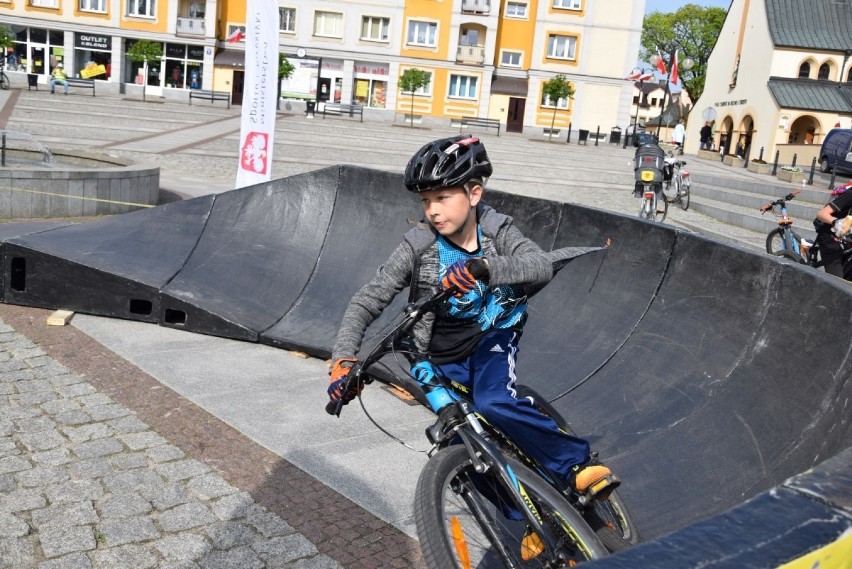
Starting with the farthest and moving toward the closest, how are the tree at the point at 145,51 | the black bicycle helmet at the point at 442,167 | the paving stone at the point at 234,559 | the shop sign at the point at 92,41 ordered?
the shop sign at the point at 92,41
the tree at the point at 145,51
the paving stone at the point at 234,559
the black bicycle helmet at the point at 442,167

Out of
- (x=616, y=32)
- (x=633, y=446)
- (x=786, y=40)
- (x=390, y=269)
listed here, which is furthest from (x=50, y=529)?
(x=616, y=32)

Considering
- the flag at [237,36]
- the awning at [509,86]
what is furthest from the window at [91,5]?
the awning at [509,86]

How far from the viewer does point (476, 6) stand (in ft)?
194

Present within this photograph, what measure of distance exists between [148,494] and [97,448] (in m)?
0.71

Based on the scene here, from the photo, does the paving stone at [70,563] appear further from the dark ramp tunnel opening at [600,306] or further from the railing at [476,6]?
the railing at [476,6]

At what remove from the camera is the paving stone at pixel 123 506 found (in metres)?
4.18

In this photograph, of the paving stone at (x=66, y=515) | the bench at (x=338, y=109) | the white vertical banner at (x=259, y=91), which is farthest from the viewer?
the bench at (x=338, y=109)

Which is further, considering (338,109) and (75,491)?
(338,109)

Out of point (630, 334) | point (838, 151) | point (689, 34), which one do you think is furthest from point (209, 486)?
point (689, 34)

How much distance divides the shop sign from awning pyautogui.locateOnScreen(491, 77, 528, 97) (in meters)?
27.2

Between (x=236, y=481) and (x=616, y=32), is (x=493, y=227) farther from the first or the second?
(x=616, y=32)

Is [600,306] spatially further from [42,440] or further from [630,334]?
[42,440]

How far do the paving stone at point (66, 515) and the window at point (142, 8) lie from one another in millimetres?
60252

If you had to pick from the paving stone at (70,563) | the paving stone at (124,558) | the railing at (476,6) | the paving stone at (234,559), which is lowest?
the paving stone at (70,563)
